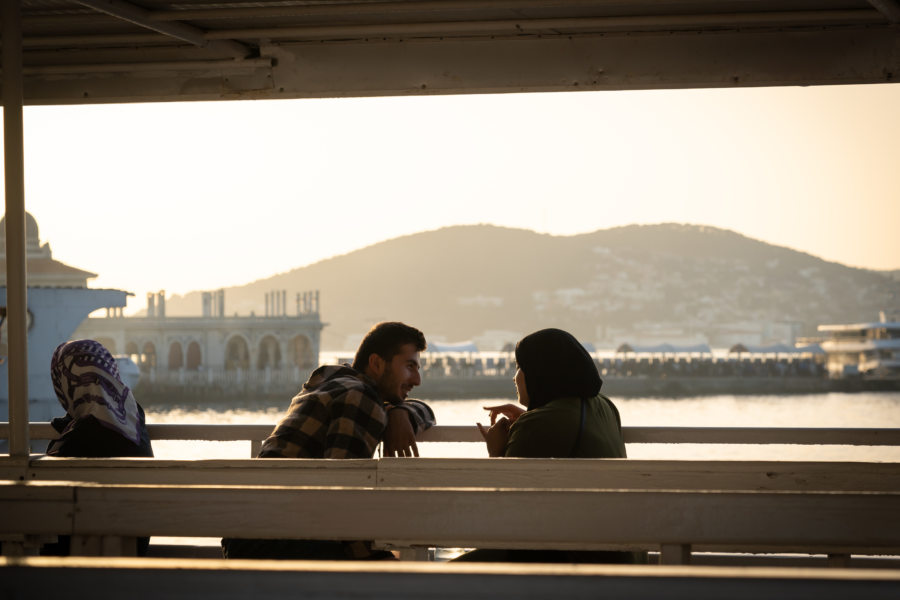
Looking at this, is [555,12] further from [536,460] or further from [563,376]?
[536,460]

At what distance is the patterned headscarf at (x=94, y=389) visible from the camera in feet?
12.8

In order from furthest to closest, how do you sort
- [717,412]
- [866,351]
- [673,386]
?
[866,351]
[673,386]
[717,412]

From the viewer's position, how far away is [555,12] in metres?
3.86

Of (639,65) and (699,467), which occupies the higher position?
(639,65)

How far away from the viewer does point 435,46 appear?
13.6 ft

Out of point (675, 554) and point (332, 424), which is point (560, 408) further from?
point (675, 554)

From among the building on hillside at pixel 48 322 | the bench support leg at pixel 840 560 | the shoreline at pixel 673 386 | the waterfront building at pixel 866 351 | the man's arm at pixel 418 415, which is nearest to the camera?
the bench support leg at pixel 840 560

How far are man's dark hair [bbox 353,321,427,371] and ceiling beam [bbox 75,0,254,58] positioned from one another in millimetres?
1265

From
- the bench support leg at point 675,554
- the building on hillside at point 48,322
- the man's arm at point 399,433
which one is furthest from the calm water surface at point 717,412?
the bench support leg at point 675,554

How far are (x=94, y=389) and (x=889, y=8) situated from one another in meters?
2.85

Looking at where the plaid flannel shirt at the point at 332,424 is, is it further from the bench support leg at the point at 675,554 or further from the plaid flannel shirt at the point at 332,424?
the bench support leg at the point at 675,554

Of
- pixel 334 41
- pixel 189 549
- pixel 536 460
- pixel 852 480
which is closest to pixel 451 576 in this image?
pixel 536 460

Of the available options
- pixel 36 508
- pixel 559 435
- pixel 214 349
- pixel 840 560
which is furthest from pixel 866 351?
pixel 36 508

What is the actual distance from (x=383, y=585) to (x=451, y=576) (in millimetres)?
84
